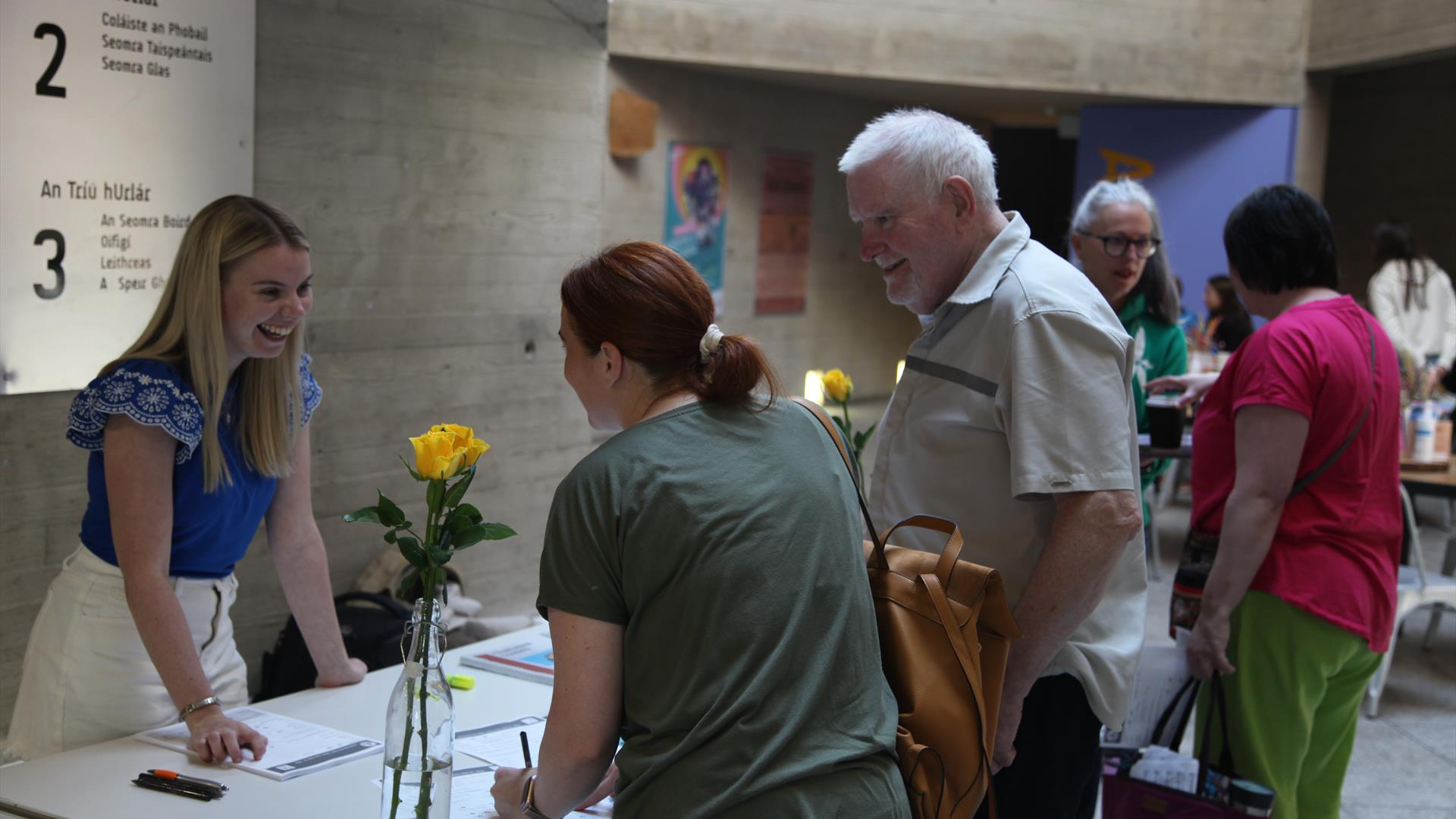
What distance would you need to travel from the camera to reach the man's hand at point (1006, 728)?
1.92 meters

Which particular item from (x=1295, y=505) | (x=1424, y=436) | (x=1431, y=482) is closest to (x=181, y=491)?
(x=1295, y=505)

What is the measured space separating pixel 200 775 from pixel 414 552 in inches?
29.1

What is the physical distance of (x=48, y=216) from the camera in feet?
11.4

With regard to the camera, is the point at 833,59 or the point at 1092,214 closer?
the point at 1092,214

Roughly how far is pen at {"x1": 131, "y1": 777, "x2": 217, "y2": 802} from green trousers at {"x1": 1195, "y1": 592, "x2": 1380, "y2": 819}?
205 cm

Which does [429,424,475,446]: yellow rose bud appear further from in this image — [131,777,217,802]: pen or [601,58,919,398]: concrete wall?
[601,58,919,398]: concrete wall

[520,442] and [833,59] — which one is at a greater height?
[833,59]

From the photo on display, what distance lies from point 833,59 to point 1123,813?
4789mm

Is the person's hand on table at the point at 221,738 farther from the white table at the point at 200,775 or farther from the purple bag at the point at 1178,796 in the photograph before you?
the purple bag at the point at 1178,796

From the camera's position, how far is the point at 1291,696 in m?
2.70

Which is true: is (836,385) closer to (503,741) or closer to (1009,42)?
(503,741)

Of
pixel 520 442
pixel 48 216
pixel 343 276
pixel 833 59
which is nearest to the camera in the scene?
pixel 48 216

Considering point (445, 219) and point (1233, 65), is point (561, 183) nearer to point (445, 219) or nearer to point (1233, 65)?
point (445, 219)

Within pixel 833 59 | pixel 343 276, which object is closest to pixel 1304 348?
pixel 343 276
